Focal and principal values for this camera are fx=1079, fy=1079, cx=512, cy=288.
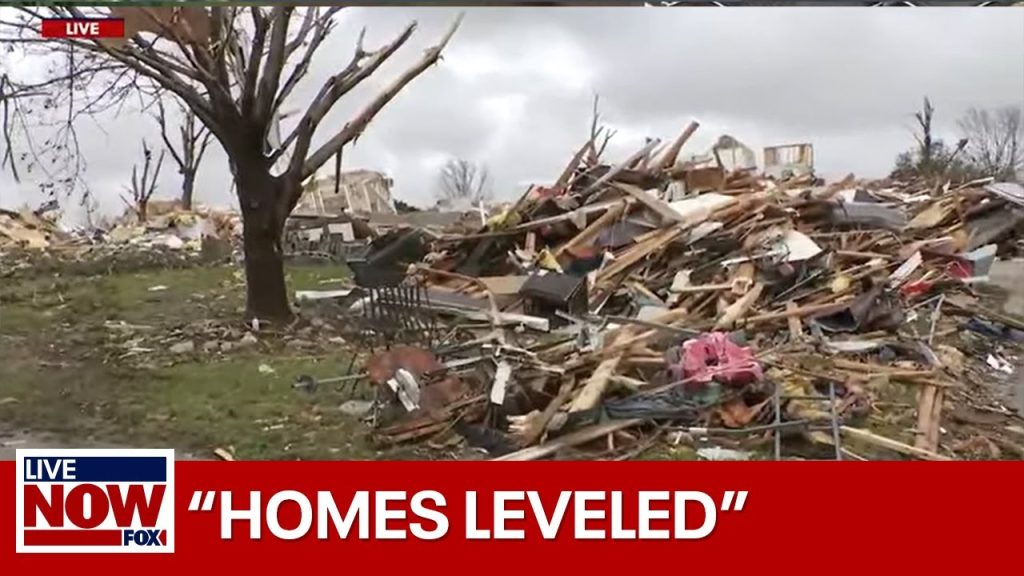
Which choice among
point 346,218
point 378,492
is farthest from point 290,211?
point 378,492

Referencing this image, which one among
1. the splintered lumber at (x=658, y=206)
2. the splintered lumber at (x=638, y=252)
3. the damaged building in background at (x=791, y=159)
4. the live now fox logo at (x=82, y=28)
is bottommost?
the splintered lumber at (x=638, y=252)

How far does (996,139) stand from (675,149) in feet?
2.83

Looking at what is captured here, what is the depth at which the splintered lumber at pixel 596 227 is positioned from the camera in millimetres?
2957

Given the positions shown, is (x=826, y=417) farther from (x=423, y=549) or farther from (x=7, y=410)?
(x=7, y=410)

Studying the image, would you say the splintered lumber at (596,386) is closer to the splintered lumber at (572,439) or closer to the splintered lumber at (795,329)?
the splintered lumber at (572,439)

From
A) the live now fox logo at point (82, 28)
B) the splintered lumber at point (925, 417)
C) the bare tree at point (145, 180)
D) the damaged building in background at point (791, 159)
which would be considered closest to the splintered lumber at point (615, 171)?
the damaged building in background at point (791, 159)

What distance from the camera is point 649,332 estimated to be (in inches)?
113

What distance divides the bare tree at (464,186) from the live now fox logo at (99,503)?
3.32 ft

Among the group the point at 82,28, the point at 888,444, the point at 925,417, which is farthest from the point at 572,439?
the point at 82,28

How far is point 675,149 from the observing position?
2.94 meters

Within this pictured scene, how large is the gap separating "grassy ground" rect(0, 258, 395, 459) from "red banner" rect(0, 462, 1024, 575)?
10 centimetres

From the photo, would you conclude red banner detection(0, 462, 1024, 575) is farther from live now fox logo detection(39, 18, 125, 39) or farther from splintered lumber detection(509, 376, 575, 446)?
live now fox logo detection(39, 18, 125, 39)

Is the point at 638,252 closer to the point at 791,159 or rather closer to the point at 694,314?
the point at 694,314

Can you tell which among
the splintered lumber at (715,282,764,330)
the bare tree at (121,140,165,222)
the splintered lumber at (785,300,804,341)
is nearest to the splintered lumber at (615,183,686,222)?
the splintered lumber at (715,282,764,330)
